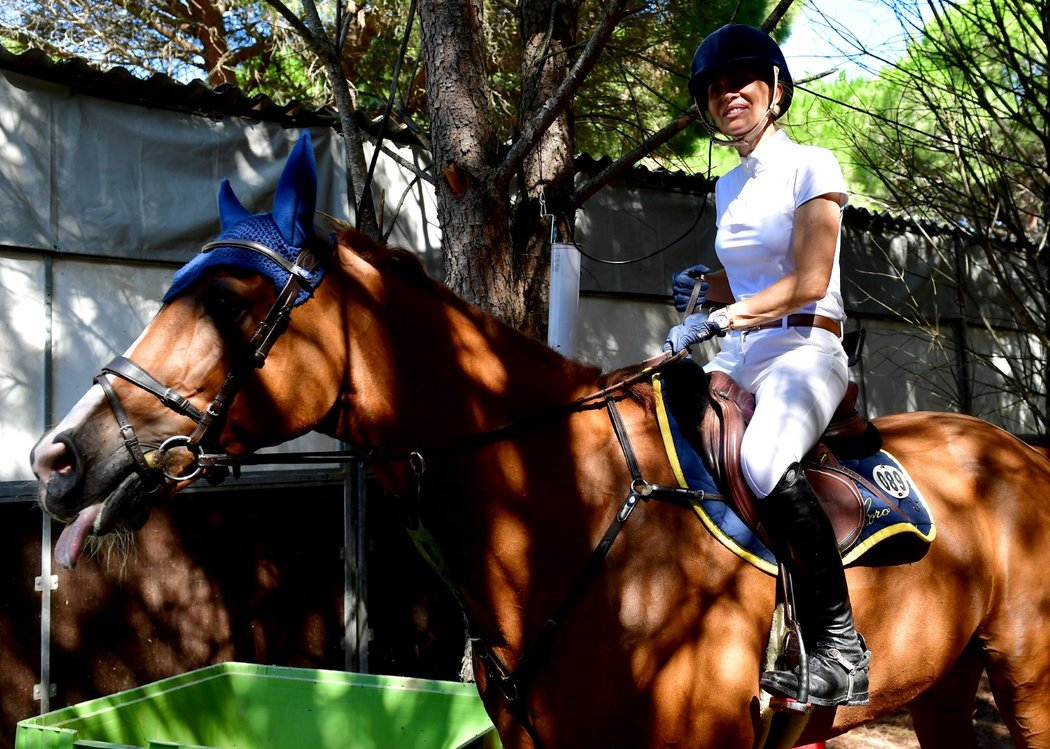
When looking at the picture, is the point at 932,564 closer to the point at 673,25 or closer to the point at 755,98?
the point at 755,98

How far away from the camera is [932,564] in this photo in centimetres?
283

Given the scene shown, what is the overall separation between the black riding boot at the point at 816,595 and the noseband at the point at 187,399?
1.38 meters

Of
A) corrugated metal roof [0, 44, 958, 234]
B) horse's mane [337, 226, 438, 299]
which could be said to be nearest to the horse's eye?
horse's mane [337, 226, 438, 299]

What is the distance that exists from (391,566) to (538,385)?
4.01 m

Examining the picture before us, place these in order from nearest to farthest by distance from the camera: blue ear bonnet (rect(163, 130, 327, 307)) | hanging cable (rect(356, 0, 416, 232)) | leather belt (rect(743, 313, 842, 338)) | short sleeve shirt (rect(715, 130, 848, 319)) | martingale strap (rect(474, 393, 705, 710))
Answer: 1. blue ear bonnet (rect(163, 130, 327, 307))
2. martingale strap (rect(474, 393, 705, 710))
3. short sleeve shirt (rect(715, 130, 848, 319))
4. leather belt (rect(743, 313, 842, 338))
5. hanging cable (rect(356, 0, 416, 232))

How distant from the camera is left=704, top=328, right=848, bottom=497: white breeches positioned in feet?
7.80

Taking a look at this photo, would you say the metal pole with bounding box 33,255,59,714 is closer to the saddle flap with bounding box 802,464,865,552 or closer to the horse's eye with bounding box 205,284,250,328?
the horse's eye with bounding box 205,284,250,328

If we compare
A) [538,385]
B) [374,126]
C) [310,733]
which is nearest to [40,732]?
[310,733]

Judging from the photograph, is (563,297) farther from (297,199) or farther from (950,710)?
(950,710)

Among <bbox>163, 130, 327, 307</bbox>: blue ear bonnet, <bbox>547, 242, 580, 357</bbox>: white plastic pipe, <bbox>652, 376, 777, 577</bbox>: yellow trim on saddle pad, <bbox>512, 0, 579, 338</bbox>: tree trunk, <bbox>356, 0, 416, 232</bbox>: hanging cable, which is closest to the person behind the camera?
<bbox>163, 130, 327, 307</bbox>: blue ear bonnet

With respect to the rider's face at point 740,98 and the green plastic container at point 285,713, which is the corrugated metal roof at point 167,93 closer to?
the rider's face at point 740,98

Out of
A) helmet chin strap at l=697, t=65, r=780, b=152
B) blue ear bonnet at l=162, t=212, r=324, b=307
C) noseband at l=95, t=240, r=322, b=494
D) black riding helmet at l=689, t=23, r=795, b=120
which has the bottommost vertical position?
noseband at l=95, t=240, r=322, b=494

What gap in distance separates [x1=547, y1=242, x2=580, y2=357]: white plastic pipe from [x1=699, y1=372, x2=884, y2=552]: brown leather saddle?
1.52 metres

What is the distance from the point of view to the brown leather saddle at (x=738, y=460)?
2461 millimetres
